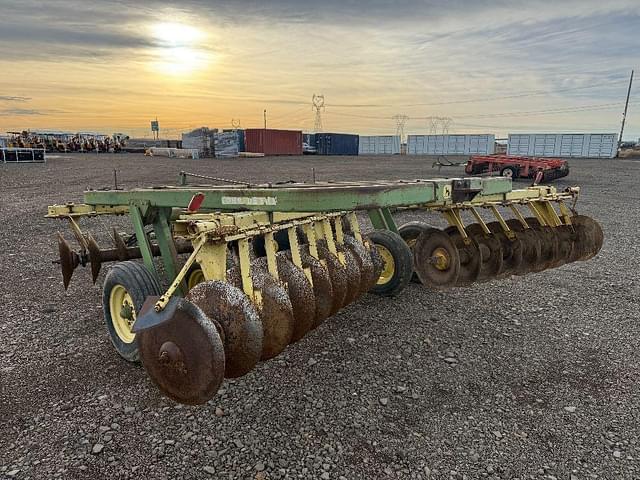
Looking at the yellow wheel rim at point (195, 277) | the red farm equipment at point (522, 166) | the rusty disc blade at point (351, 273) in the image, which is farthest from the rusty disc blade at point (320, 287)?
the red farm equipment at point (522, 166)

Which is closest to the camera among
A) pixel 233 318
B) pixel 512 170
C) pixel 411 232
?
pixel 233 318

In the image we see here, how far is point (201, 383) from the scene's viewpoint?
2.21 m

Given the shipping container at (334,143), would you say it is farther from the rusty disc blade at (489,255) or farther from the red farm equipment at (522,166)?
the rusty disc blade at (489,255)

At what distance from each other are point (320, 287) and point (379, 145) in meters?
52.7

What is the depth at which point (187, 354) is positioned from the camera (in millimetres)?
2207

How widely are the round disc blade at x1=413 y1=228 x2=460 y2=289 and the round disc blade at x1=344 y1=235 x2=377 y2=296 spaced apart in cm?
52

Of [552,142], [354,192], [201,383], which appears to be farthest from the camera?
[552,142]

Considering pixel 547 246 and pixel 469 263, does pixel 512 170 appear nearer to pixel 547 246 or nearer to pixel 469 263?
pixel 547 246

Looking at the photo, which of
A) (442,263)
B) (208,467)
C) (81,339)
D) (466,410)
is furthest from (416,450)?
(81,339)

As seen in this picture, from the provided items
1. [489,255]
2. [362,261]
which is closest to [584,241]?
[489,255]

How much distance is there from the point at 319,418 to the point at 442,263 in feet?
6.29

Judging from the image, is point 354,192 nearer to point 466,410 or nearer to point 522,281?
point 466,410

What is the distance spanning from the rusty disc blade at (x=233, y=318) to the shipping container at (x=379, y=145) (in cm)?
5226

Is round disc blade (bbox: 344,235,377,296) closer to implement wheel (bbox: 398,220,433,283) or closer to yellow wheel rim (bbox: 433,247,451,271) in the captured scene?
yellow wheel rim (bbox: 433,247,451,271)
